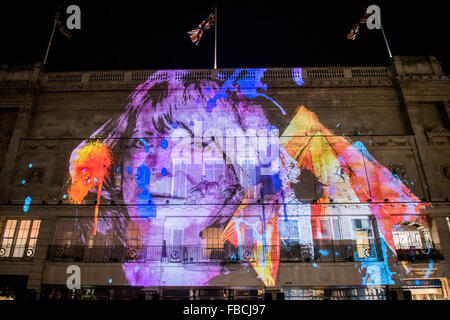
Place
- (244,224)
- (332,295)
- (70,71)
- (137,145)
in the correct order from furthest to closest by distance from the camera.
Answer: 1. (70,71)
2. (137,145)
3. (244,224)
4. (332,295)

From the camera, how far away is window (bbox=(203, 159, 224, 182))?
17844 mm

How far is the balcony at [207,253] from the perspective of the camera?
631 inches

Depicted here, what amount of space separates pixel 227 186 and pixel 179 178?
2.96m

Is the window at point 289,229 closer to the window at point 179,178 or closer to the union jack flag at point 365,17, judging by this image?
the window at point 179,178

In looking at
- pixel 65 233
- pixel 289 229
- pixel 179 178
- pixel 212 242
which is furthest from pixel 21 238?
pixel 289 229

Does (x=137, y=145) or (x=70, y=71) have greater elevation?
(x=70, y=71)

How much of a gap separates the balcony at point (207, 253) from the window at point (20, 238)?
1.40 meters

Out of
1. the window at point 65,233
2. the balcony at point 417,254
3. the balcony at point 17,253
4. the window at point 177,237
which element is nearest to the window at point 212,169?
the window at point 177,237

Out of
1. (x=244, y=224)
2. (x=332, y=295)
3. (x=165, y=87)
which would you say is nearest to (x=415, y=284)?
(x=332, y=295)

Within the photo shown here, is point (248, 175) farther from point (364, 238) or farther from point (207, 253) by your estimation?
point (364, 238)

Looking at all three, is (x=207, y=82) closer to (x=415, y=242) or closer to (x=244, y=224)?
(x=244, y=224)

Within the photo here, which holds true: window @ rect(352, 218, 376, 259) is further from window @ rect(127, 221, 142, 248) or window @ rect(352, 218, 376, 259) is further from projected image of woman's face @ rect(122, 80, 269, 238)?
window @ rect(127, 221, 142, 248)
